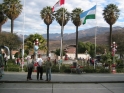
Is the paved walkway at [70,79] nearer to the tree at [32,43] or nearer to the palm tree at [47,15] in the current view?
the palm tree at [47,15]

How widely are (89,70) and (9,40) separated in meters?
38.3

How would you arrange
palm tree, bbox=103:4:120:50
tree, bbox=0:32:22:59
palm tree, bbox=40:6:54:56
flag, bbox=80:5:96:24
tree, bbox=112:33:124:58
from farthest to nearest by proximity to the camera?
tree, bbox=112:33:124:58, palm tree, bbox=40:6:54:56, tree, bbox=0:32:22:59, palm tree, bbox=103:4:120:50, flag, bbox=80:5:96:24

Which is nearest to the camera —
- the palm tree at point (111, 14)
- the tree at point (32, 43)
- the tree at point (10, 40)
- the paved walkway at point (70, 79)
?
the paved walkway at point (70, 79)

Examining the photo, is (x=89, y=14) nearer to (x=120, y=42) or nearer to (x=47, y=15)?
(x=47, y=15)

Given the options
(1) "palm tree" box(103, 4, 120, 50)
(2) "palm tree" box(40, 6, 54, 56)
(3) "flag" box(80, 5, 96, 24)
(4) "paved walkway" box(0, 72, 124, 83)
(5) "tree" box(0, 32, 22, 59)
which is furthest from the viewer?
(2) "palm tree" box(40, 6, 54, 56)

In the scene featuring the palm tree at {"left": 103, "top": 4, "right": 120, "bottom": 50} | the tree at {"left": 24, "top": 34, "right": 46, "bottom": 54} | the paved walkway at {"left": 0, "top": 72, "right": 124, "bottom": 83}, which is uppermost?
the palm tree at {"left": 103, "top": 4, "right": 120, "bottom": 50}

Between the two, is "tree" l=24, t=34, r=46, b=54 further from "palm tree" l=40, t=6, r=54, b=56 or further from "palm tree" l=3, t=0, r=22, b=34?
"palm tree" l=3, t=0, r=22, b=34

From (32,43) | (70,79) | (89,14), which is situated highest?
(89,14)

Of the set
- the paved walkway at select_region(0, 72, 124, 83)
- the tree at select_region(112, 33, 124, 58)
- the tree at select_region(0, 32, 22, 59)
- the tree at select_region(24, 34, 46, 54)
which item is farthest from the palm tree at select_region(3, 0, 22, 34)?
the paved walkway at select_region(0, 72, 124, 83)

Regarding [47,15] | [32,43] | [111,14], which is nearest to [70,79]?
[111,14]

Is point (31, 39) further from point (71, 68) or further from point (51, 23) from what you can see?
point (71, 68)

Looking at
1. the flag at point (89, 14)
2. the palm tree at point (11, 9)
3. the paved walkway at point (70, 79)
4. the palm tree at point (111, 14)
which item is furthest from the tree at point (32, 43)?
the paved walkway at point (70, 79)

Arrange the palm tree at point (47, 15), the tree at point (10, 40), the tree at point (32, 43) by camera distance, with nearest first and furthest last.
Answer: the tree at point (10, 40) < the palm tree at point (47, 15) < the tree at point (32, 43)

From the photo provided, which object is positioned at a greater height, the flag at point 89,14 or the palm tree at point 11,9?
the palm tree at point 11,9
